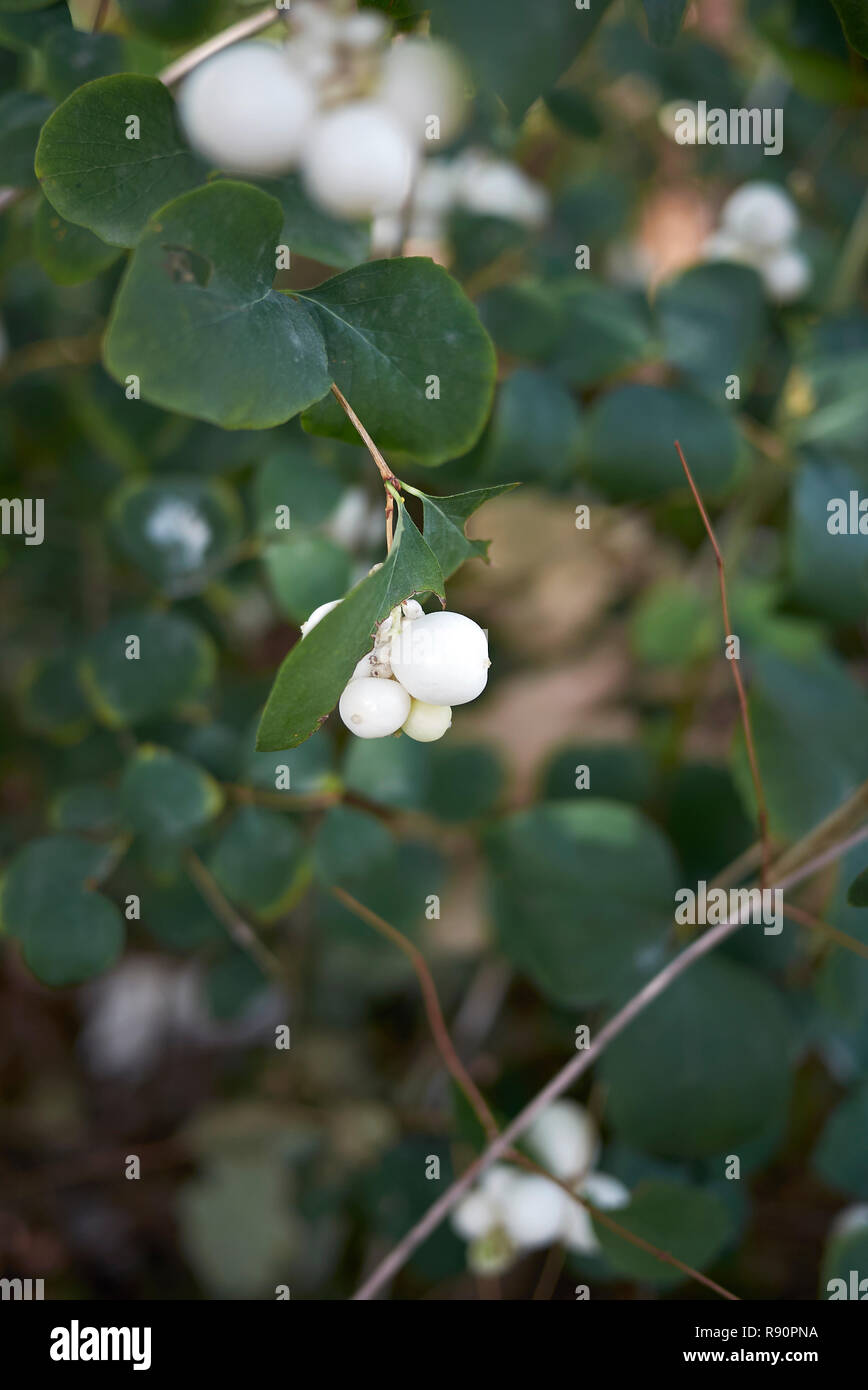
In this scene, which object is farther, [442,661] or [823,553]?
[823,553]

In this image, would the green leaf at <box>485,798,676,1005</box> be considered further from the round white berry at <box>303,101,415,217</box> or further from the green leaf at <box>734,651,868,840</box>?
the round white berry at <box>303,101,415,217</box>

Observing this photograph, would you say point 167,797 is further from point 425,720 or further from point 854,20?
point 854,20

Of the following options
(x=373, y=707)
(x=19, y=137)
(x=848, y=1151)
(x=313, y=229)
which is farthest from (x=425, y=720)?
(x=848, y=1151)

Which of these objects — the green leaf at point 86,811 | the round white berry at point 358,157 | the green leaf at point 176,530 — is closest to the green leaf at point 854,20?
the round white berry at point 358,157

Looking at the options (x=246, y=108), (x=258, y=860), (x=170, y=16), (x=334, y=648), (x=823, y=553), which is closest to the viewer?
(x=334, y=648)

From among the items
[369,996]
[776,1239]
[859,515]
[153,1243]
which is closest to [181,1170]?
[153,1243]

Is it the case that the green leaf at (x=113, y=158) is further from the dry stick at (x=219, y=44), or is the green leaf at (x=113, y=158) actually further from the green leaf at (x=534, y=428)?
the green leaf at (x=534, y=428)
